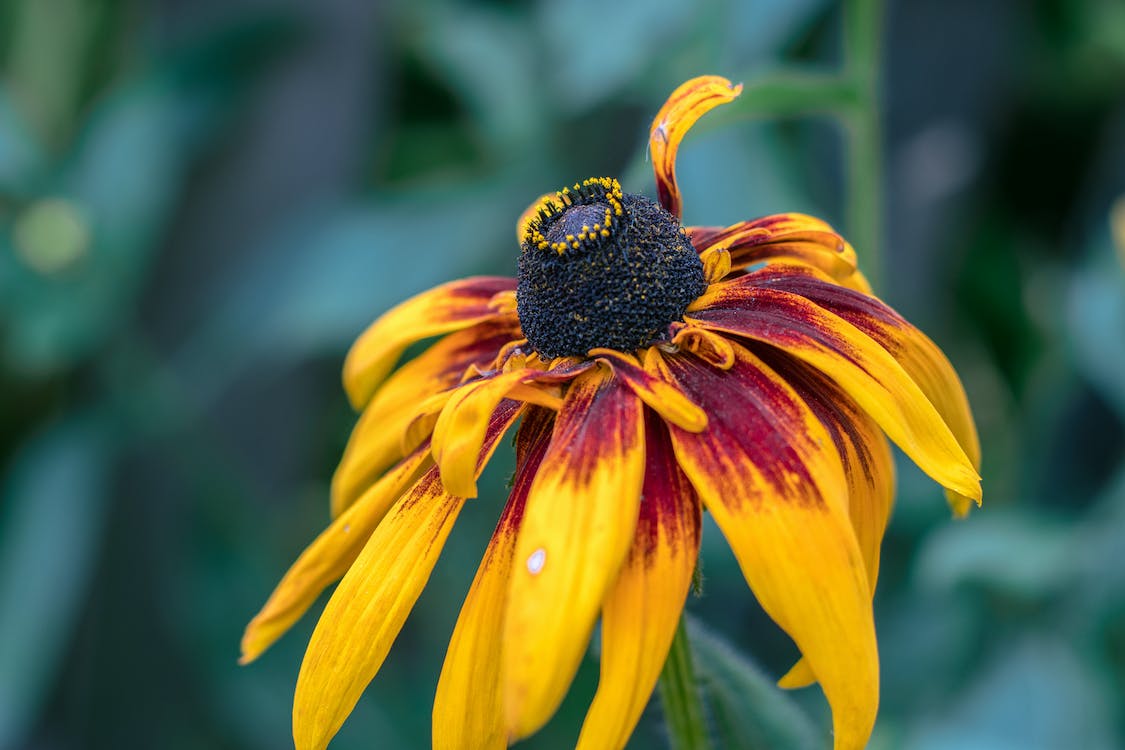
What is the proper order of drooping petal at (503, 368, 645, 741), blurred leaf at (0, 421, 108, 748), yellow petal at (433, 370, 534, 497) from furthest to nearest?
blurred leaf at (0, 421, 108, 748) → yellow petal at (433, 370, 534, 497) → drooping petal at (503, 368, 645, 741)

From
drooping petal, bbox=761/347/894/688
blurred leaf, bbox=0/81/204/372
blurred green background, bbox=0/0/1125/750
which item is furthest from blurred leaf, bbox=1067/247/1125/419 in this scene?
blurred leaf, bbox=0/81/204/372

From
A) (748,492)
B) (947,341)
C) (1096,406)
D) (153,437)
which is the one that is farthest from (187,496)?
(748,492)

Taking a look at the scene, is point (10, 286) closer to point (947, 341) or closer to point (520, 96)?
point (520, 96)

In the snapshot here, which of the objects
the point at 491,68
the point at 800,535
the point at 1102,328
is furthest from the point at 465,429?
the point at 491,68

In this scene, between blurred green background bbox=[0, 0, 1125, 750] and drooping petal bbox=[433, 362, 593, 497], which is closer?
drooping petal bbox=[433, 362, 593, 497]

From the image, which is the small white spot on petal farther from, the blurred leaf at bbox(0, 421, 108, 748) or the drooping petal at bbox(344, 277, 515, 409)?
the blurred leaf at bbox(0, 421, 108, 748)

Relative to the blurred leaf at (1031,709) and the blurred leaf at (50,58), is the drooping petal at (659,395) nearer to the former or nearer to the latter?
the blurred leaf at (1031,709)

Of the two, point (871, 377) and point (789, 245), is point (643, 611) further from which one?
point (789, 245)

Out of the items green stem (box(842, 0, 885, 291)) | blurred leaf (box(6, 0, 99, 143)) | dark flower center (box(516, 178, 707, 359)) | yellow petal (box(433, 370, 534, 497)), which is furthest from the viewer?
blurred leaf (box(6, 0, 99, 143))
